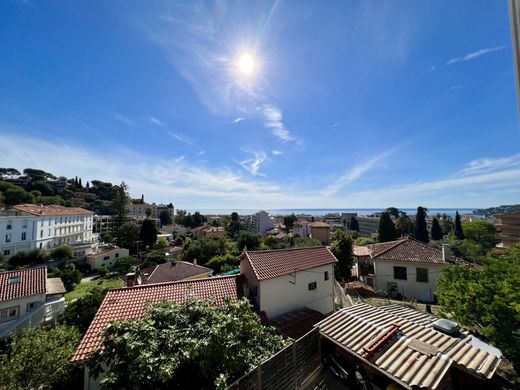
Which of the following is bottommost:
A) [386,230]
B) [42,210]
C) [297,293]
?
[297,293]

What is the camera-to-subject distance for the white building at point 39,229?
41431 millimetres

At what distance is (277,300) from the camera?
47.6 feet

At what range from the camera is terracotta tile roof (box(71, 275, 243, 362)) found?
349 inches

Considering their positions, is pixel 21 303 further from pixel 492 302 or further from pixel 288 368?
pixel 492 302

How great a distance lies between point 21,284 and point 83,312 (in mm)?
10153

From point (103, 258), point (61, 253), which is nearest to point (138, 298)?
point (103, 258)

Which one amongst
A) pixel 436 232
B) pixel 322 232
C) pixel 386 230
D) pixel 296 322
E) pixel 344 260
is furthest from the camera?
pixel 436 232

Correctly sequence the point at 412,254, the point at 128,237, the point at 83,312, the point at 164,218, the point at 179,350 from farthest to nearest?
the point at 164,218
the point at 128,237
the point at 412,254
the point at 83,312
the point at 179,350

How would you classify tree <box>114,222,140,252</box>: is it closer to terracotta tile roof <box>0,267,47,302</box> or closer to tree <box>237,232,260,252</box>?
tree <box>237,232,260,252</box>

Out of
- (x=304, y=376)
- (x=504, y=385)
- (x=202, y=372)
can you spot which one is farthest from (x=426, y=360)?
(x=202, y=372)

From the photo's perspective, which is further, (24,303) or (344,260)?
(344,260)

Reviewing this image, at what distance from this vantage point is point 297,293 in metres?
15.6

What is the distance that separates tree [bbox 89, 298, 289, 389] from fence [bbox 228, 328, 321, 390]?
43 cm

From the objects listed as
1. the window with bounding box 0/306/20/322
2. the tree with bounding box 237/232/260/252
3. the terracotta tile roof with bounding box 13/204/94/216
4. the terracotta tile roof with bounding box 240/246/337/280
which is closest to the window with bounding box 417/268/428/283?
the terracotta tile roof with bounding box 240/246/337/280
